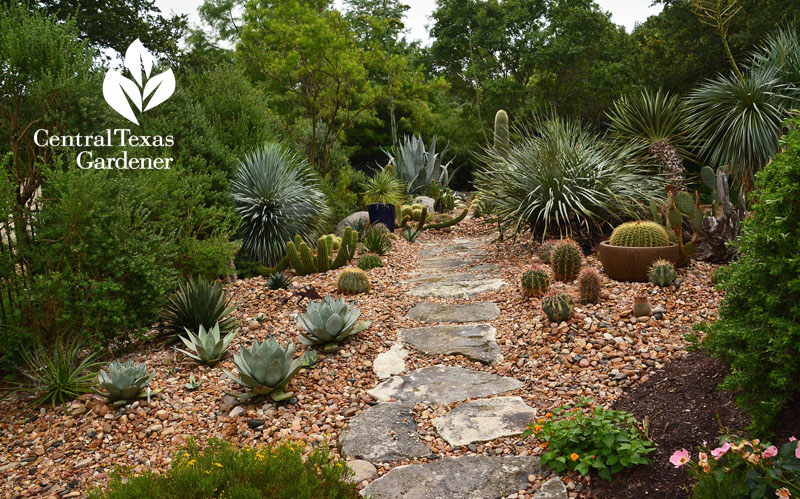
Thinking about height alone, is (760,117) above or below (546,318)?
above

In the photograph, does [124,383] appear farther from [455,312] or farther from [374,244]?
[374,244]

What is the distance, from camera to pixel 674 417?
8.88ft

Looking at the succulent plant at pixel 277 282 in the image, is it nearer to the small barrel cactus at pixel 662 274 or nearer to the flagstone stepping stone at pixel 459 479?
the flagstone stepping stone at pixel 459 479

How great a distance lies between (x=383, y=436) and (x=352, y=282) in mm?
2964

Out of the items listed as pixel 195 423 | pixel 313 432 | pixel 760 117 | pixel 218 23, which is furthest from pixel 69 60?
pixel 218 23

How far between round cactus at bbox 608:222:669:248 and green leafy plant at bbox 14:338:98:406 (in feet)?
15.6

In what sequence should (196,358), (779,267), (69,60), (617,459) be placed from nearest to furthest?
1. (779,267)
2. (617,459)
3. (196,358)
4. (69,60)

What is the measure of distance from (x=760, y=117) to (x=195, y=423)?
10.6 m

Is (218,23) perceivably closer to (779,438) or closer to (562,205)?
(562,205)

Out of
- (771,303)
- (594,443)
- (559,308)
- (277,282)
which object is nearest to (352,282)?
(277,282)

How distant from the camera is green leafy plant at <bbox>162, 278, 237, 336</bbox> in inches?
187

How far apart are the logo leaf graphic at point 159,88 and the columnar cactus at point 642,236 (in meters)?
5.73

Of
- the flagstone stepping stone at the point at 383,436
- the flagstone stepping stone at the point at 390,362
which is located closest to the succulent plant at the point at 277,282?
the flagstone stepping stone at the point at 390,362

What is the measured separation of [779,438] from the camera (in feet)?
7.27
